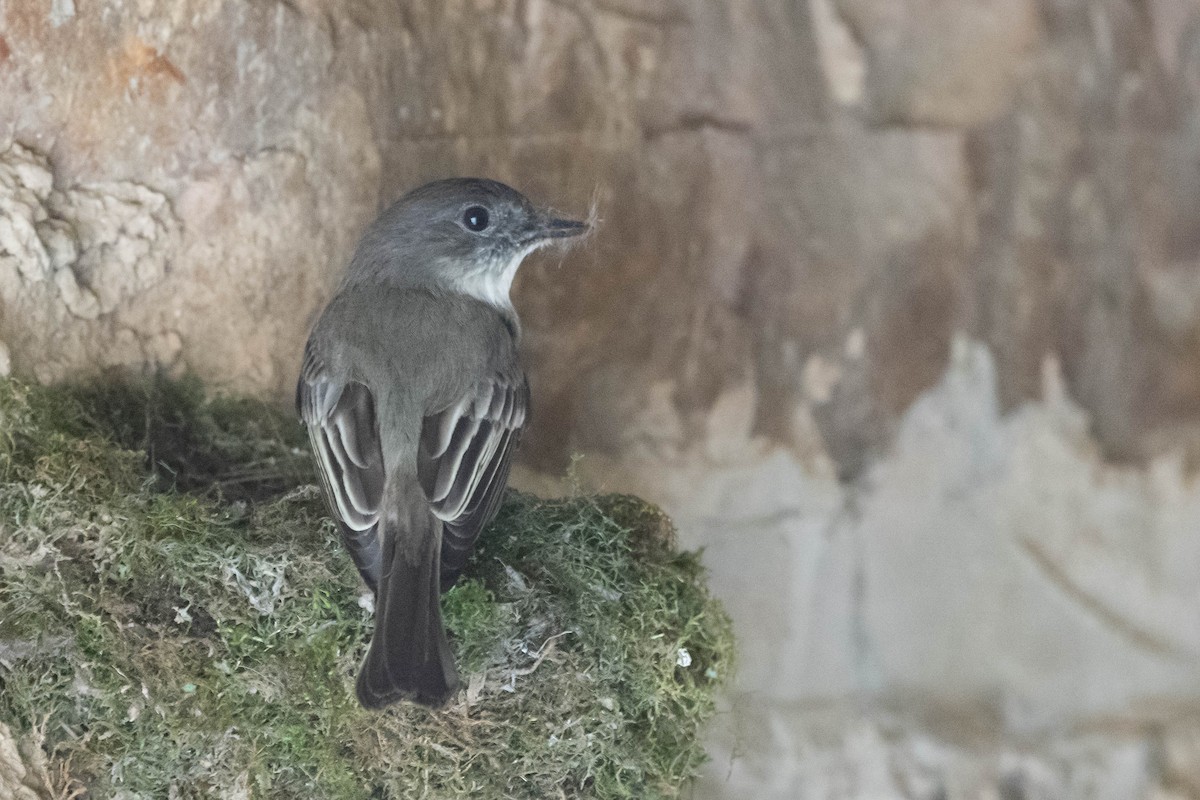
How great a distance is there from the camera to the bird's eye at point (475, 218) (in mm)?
2551

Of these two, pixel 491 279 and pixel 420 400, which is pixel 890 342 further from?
pixel 420 400

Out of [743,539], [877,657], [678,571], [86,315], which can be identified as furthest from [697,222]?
[86,315]

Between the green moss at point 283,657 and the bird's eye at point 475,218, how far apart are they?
2.47ft

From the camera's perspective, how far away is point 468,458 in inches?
88.6

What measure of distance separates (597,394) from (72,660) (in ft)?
4.89

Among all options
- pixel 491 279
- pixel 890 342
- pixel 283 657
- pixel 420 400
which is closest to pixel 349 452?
pixel 420 400

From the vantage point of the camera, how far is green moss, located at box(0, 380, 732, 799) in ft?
6.68

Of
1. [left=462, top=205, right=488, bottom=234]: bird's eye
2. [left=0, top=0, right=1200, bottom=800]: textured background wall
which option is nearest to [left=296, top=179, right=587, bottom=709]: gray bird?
[left=462, top=205, right=488, bottom=234]: bird's eye

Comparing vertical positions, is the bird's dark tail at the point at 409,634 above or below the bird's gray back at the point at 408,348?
below

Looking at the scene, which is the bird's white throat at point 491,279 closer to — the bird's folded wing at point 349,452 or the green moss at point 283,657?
the bird's folded wing at point 349,452

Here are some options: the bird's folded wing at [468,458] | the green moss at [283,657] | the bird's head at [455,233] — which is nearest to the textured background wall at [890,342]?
the bird's head at [455,233]

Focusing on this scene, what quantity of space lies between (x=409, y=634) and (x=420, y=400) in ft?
1.87

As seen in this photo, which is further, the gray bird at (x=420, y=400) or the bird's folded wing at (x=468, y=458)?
the bird's folded wing at (x=468, y=458)

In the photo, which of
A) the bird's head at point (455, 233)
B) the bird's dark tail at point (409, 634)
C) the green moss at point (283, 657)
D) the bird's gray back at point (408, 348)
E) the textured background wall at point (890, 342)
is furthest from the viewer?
the textured background wall at point (890, 342)
